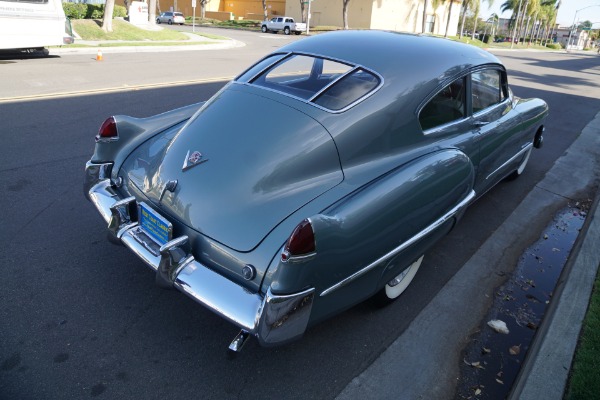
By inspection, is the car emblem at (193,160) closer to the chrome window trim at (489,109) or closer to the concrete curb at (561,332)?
the concrete curb at (561,332)

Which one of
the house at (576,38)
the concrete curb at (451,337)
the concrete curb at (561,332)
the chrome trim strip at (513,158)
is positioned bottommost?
the concrete curb at (451,337)

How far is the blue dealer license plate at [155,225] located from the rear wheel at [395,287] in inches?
56.9

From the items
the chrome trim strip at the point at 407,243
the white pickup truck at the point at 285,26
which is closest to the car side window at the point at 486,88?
the chrome trim strip at the point at 407,243

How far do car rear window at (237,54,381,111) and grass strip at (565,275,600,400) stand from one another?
80.8 inches

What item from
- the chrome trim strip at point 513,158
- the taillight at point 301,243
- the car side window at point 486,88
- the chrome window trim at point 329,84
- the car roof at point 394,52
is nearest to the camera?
the taillight at point 301,243


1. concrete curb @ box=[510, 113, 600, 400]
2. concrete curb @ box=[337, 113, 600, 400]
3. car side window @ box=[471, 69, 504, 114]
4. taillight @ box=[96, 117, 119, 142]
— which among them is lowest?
concrete curb @ box=[337, 113, 600, 400]

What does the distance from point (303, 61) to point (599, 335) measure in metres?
2.79

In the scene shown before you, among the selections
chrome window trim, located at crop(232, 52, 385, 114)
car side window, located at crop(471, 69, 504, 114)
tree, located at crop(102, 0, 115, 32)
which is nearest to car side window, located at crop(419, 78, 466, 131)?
car side window, located at crop(471, 69, 504, 114)

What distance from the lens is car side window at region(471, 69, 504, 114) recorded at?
12.6 ft

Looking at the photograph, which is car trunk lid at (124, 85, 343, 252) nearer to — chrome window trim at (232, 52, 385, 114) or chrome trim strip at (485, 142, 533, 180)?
chrome window trim at (232, 52, 385, 114)

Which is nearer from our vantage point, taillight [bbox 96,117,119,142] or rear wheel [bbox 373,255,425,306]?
rear wheel [bbox 373,255,425,306]

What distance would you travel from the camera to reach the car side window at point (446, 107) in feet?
10.6

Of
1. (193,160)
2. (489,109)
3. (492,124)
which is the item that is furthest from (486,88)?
(193,160)

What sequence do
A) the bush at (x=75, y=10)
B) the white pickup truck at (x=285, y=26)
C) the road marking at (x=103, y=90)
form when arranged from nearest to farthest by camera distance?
the road marking at (x=103, y=90) < the bush at (x=75, y=10) < the white pickup truck at (x=285, y=26)
